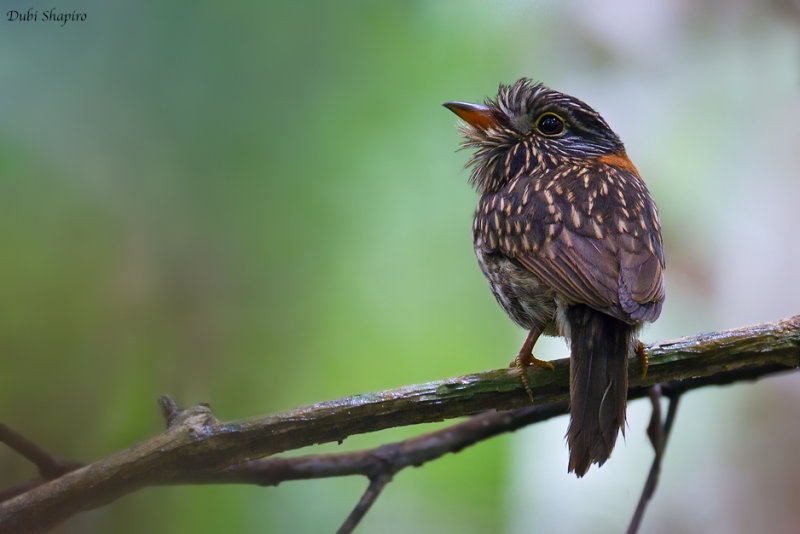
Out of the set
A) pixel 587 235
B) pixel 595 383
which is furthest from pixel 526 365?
pixel 587 235

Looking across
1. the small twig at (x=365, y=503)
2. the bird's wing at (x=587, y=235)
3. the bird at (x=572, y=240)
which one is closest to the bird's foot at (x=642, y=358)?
the bird at (x=572, y=240)

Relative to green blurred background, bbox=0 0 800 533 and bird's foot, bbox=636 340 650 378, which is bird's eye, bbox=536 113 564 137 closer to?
green blurred background, bbox=0 0 800 533

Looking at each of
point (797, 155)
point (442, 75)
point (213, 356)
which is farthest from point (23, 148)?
point (797, 155)

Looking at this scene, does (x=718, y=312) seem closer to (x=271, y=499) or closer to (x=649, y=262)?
(x=649, y=262)

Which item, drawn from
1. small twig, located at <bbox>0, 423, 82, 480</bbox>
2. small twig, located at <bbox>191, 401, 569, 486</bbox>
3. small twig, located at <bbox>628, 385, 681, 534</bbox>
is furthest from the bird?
small twig, located at <bbox>0, 423, 82, 480</bbox>

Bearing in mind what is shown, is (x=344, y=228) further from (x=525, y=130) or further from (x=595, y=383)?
(x=595, y=383)
